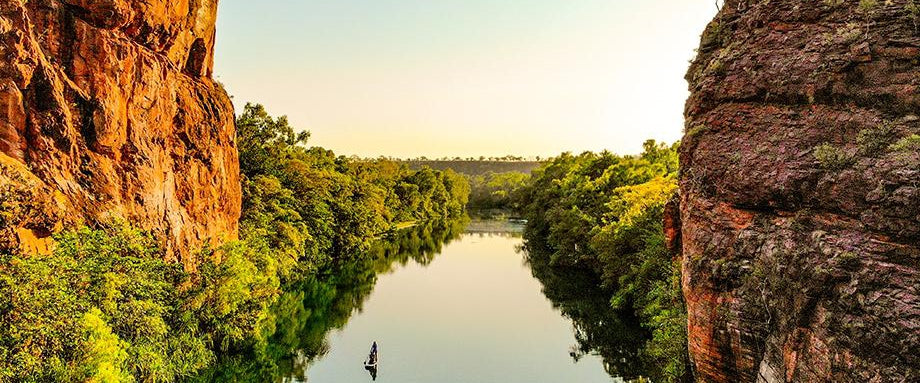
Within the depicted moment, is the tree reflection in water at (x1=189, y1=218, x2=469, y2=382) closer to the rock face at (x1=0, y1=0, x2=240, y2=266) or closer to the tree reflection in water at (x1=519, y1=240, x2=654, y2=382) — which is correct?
the rock face at (x1=0, y1=0, x2=240, y2=266)

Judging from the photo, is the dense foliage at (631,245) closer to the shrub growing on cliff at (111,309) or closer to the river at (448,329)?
the river at (448,329)

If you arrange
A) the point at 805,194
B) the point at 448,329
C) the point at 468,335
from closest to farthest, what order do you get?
the point at 805,194 < the point at 468,335 < the point at 448,329

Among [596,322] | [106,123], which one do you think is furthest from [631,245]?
[106,123]

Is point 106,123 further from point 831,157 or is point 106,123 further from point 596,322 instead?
point 596,322

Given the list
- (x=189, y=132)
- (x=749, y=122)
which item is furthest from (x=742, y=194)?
(x=189, y=132)

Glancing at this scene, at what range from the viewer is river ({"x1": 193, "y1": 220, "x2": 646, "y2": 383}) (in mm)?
26812

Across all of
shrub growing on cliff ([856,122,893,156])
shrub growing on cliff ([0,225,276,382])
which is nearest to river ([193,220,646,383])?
shrub growing on cliff ([0,225,276,382])

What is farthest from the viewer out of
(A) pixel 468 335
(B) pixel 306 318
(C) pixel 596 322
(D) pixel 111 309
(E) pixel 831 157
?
(B) pixel 306 318

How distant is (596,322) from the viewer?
116ft

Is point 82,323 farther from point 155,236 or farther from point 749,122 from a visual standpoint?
point 749,122

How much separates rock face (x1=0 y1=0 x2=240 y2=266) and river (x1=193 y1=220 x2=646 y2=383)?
7.99 meters

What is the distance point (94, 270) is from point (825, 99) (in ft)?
64.0

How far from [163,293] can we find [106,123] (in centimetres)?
624

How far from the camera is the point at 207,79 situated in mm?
29938
